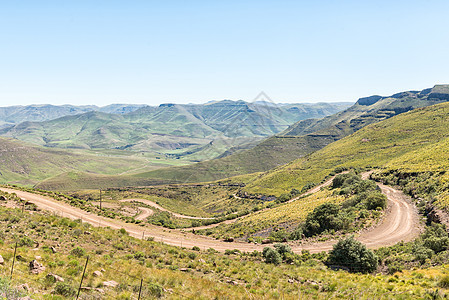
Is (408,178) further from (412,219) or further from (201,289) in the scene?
(201,289)

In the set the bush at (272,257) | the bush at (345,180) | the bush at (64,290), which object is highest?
the bush at (64,290)

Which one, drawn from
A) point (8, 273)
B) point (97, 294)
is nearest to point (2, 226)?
Result: point (8, 273)

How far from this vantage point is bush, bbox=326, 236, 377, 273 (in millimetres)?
22295

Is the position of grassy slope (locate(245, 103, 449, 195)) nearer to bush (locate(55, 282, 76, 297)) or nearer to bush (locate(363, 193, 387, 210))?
bush (locate(363, 193, 387, 210))

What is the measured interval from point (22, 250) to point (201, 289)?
11840 millimetres

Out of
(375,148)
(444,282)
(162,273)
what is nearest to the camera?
(444,282)

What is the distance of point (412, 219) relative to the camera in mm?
36344

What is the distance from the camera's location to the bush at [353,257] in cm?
2230

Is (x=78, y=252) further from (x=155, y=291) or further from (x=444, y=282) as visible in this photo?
(x=444, y=282)

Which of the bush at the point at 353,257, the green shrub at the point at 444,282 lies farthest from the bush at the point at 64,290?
the bush at the point at 353,257

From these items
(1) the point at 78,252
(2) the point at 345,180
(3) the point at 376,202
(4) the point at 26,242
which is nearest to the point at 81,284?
(1) the point at 78,252

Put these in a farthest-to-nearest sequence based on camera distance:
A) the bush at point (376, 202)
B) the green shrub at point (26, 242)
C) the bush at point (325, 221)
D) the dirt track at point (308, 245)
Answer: the bush at point (376, 202)
the bush at point (325, 221)
the dirt track at point (308, 245)
the green shrub at point (26, 242)

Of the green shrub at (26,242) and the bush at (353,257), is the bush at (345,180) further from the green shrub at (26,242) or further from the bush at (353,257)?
the green shrub at (26,242)

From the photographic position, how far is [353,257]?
22.7 meters
